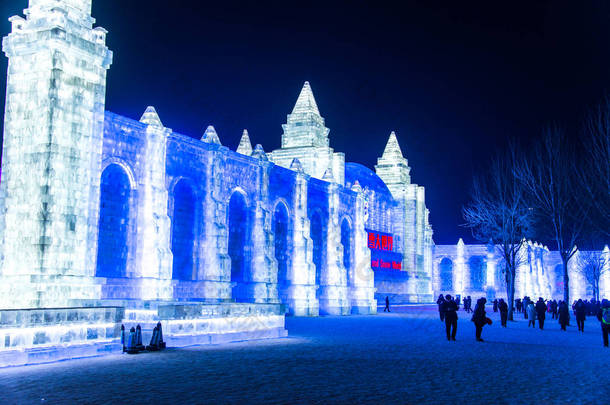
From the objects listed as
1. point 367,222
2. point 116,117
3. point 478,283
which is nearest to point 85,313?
point 116,117

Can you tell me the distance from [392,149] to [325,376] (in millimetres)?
67897

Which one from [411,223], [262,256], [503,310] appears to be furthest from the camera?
[411,223]

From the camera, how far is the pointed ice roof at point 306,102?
5922 centimetres

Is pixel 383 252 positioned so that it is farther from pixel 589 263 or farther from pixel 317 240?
pixel 589 263

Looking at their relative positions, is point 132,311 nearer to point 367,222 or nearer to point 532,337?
point 532,337

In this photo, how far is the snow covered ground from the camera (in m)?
10.2

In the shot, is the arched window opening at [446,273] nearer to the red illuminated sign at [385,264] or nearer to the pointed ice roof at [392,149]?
the pointed ice roof at [392,149]

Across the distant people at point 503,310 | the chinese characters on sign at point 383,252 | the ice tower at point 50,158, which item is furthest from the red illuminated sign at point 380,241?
the ice tower at point 50,158

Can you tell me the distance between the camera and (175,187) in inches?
1294

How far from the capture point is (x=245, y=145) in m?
61.2

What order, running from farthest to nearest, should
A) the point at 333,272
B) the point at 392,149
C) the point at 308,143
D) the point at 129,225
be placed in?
the point at 392,149 → the point at 308,143 → the point at 333,272 → the point at 129,225

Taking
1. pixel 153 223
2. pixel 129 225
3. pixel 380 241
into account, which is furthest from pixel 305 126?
pixel 129 225

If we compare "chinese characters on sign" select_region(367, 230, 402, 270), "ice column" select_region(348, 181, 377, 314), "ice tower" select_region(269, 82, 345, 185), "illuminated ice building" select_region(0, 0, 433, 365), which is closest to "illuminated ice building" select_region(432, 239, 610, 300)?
"chinese characters on sign" select_region(367, 230, 402, 270)

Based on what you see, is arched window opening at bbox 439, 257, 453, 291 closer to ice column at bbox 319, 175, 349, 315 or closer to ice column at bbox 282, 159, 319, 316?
ice column at bbox 319, 175, 349, 315
